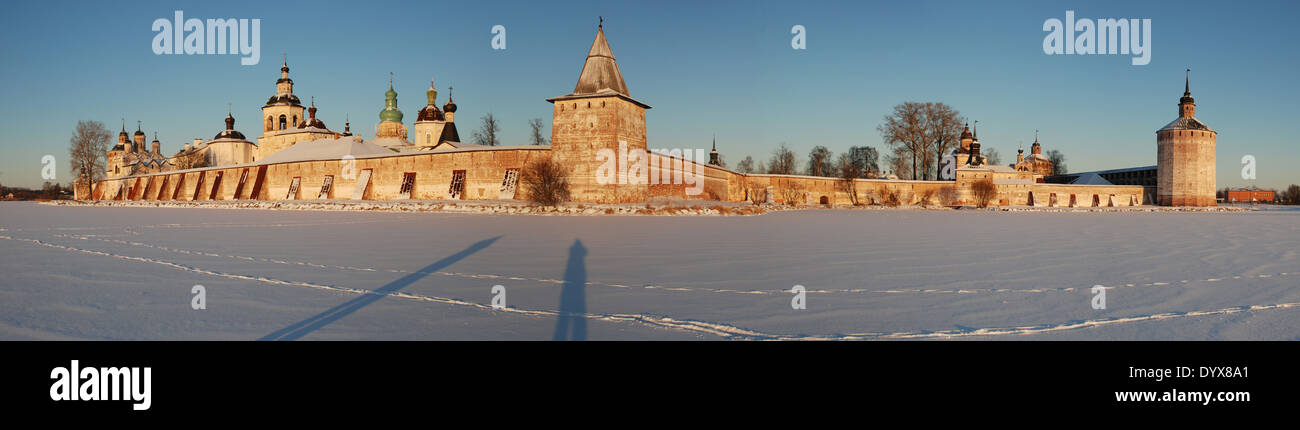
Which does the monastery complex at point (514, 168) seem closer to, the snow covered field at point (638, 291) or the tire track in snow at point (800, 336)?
the snow covered field at point (638, 291)

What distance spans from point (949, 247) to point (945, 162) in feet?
176

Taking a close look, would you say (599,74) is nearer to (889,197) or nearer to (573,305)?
(573,305)

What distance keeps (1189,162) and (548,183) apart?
5559cm

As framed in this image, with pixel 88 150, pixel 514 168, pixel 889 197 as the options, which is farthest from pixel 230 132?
pixel 889 197

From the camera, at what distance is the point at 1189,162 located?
5050 centimetres

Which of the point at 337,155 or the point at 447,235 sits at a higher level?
the point at 337,155

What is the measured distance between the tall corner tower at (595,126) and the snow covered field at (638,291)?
16.7 metres

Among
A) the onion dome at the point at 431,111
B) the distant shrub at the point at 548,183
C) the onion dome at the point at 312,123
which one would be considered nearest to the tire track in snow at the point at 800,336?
the distant shrub at the point at 548,183

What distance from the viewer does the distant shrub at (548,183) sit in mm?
25234

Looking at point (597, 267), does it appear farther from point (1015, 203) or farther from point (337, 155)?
point (1015, 203)
